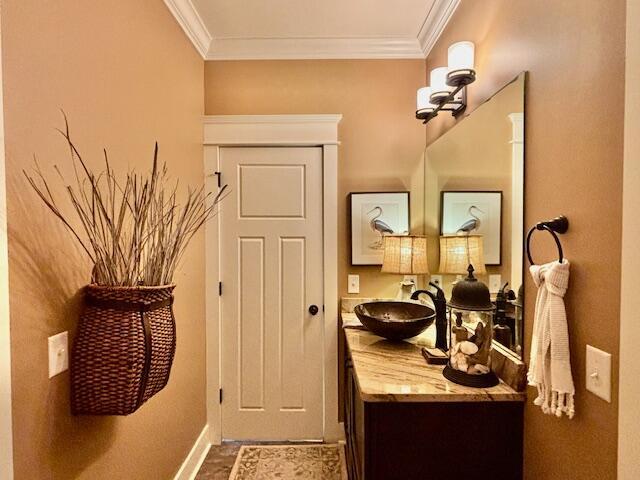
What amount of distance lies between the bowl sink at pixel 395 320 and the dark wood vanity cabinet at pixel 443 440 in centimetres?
50

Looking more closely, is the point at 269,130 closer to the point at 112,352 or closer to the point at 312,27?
the point at 312,27

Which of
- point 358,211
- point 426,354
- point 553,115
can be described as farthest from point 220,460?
point 553,115

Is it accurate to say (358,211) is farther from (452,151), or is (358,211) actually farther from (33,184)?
(33,184)

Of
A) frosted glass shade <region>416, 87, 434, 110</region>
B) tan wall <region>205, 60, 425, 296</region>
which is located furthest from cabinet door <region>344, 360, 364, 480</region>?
frosted glass shade <region>416, 87, 434, 110</region>

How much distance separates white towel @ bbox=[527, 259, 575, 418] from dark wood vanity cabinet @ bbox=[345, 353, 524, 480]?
0.30 metres

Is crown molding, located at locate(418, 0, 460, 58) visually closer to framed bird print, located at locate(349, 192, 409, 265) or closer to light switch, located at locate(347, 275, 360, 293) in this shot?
framed bird print, located at locate(349, 192, 409, 265)

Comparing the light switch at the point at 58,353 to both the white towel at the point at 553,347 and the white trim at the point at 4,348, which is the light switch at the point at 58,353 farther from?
the white towel at the point at 553,347

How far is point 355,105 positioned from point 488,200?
1.33m

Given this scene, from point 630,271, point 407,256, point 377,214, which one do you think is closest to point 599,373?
point 630,271

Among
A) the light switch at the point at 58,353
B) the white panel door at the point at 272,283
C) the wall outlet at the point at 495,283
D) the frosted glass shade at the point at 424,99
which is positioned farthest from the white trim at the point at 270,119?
the light switch at the point at 58,353

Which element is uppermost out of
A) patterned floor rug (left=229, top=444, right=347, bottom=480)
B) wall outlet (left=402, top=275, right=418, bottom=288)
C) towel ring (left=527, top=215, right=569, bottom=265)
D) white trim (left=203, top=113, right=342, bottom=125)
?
A: white trim (left=203, top=113, right=342, bottom=125)

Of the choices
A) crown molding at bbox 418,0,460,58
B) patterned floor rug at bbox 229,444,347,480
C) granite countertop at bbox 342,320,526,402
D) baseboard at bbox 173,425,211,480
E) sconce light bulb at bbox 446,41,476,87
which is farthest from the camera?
patterned floor rug at bbox 229,444,347,480

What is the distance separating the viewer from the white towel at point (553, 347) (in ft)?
3.30

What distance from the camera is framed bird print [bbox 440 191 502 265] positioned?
5.01 ft
